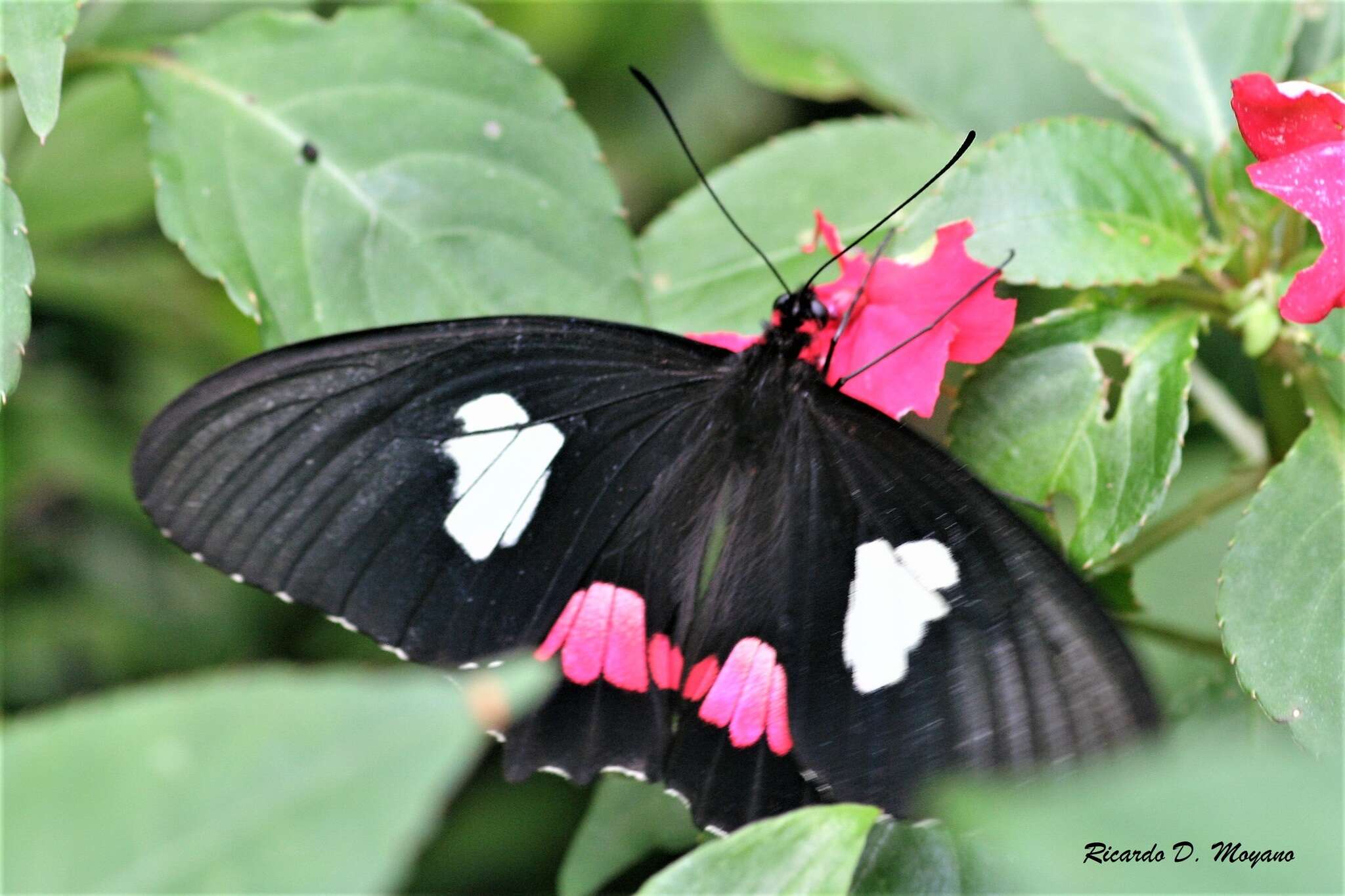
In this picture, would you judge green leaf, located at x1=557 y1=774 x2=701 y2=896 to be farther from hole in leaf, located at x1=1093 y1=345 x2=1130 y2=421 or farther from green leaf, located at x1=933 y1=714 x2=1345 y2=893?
green leaf, located at x1=933 y1=714 x2=1345 y2=893

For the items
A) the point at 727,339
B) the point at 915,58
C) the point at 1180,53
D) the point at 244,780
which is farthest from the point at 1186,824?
the point at 915,58

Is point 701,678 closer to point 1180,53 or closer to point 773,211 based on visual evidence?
point 773,211

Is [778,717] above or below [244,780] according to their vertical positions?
below

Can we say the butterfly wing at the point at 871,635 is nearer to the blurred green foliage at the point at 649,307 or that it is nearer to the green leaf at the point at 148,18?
the blurred green foliage at the point at 649,307

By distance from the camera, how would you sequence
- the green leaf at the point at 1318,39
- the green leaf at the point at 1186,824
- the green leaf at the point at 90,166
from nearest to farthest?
the green leaf at the point at 1186,824
the green leaf at the point at 1318,39
the green leaf at the point at 90,166

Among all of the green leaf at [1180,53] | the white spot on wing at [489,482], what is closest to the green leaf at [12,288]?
the white spot on wing at [489,482]

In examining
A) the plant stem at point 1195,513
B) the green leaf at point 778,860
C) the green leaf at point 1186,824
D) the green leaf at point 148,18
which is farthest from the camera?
the green leaf at point 148,18

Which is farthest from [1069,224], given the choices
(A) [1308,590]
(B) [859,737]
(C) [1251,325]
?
(B) [859,737]
